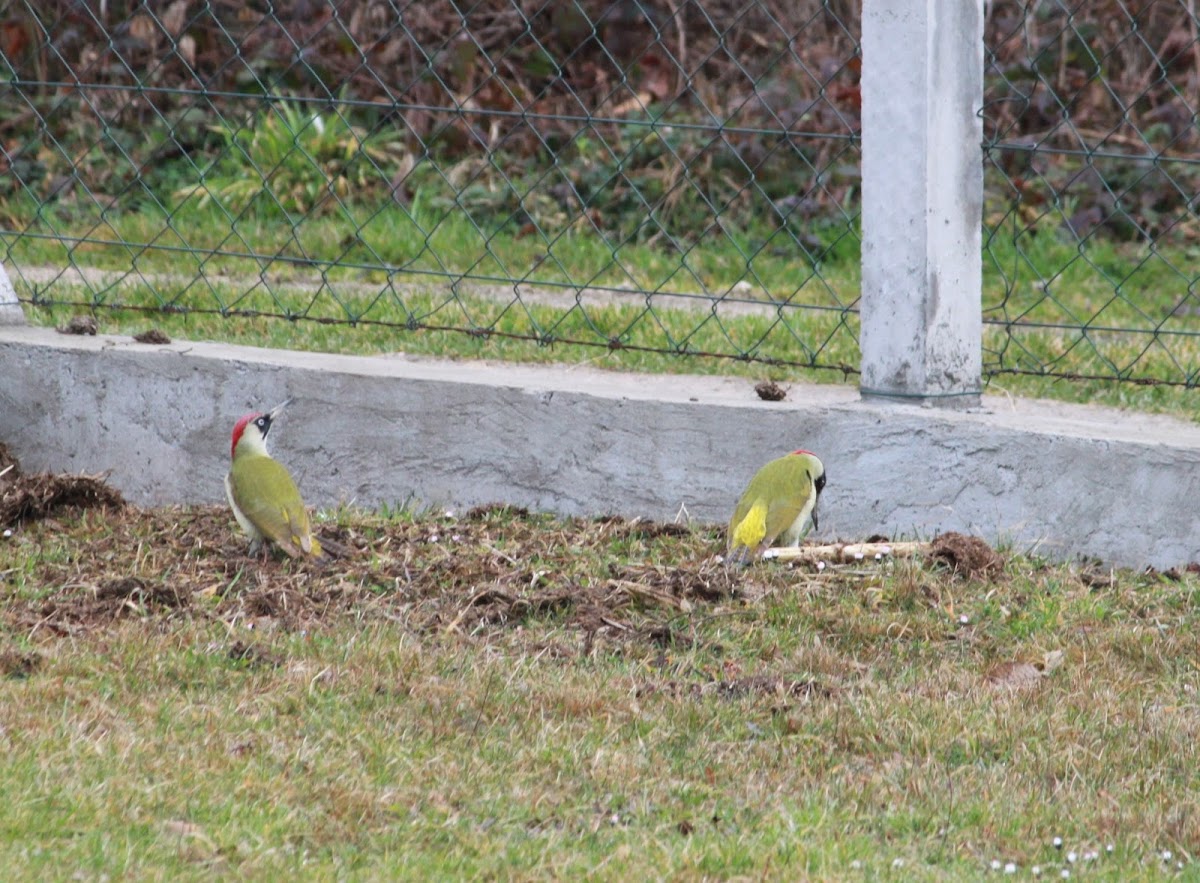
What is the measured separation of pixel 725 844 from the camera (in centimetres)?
304

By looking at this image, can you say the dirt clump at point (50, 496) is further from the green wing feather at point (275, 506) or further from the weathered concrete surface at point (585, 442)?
the green wing feather at point (275, 506)

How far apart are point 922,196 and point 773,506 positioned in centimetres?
97

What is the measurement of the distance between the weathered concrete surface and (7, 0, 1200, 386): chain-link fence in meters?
0.86

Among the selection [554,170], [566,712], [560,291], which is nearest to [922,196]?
[566,712]

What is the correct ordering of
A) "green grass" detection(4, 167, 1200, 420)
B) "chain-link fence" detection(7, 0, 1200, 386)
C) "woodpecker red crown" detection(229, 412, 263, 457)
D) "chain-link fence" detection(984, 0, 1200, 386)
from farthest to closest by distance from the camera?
"chain-link fence" detection(984, 0, 1200, 386), "chain-link fence" detection(7, 0, 1200, 386), "green grass" detection(4, 167, 1200, 420), "woodpecker red crown" detection(229, 412, 263, 457)

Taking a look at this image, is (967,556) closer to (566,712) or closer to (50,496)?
(566,712)

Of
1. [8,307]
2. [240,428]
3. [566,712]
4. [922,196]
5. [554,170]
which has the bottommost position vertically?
[566,712]

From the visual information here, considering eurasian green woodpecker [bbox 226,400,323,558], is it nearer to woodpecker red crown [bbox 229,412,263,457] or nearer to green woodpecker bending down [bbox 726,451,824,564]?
woodpecker red crown [bbox 229,412,263,457]

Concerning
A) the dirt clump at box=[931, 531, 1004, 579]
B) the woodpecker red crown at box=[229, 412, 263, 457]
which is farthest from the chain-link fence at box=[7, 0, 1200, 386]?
the dirt clump at box=[931, 531, 1004, 579]

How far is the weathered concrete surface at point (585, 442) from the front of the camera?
466 centimetres

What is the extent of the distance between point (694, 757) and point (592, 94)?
7403 millimetres

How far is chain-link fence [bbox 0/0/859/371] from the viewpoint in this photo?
735 centimetres

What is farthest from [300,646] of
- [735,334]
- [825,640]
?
[735,334]

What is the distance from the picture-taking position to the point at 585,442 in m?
5.02
